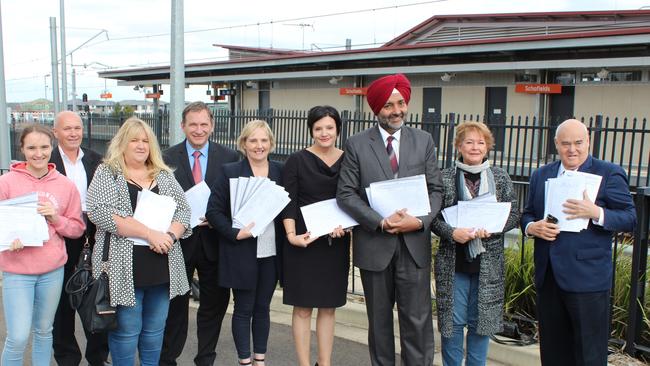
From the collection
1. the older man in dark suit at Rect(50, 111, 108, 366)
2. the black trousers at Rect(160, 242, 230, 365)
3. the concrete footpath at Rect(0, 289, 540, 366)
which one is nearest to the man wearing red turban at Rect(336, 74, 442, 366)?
the concrete footpath at Rect(0, 289, 540, 366)

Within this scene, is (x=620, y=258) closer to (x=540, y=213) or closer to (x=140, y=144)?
(x=540, y=213)

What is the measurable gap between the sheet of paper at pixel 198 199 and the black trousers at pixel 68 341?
114 centimetres

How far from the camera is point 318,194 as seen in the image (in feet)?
13.8

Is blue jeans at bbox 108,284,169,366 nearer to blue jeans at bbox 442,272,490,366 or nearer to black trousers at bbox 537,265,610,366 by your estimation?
Result: blue jeans at bbox 442,272,490,366

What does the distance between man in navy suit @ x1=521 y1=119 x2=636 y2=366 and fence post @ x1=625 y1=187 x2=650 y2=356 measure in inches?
40.8

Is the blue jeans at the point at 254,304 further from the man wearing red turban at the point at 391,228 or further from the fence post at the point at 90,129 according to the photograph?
the fence post at the point at 90,129

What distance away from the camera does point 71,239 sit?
4.29 meters

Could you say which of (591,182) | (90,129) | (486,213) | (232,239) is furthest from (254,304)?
(90,129)

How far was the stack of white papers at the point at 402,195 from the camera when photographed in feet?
12.5

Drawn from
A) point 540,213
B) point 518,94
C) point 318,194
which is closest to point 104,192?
point 318,194

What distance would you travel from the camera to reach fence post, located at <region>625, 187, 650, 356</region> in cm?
452

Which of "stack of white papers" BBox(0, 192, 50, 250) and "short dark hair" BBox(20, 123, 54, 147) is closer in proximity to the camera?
"stack of white papers" BBox(0, 192, 50, 250)

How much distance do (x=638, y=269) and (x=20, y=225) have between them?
4.42m

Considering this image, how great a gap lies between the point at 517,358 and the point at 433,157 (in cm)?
189
